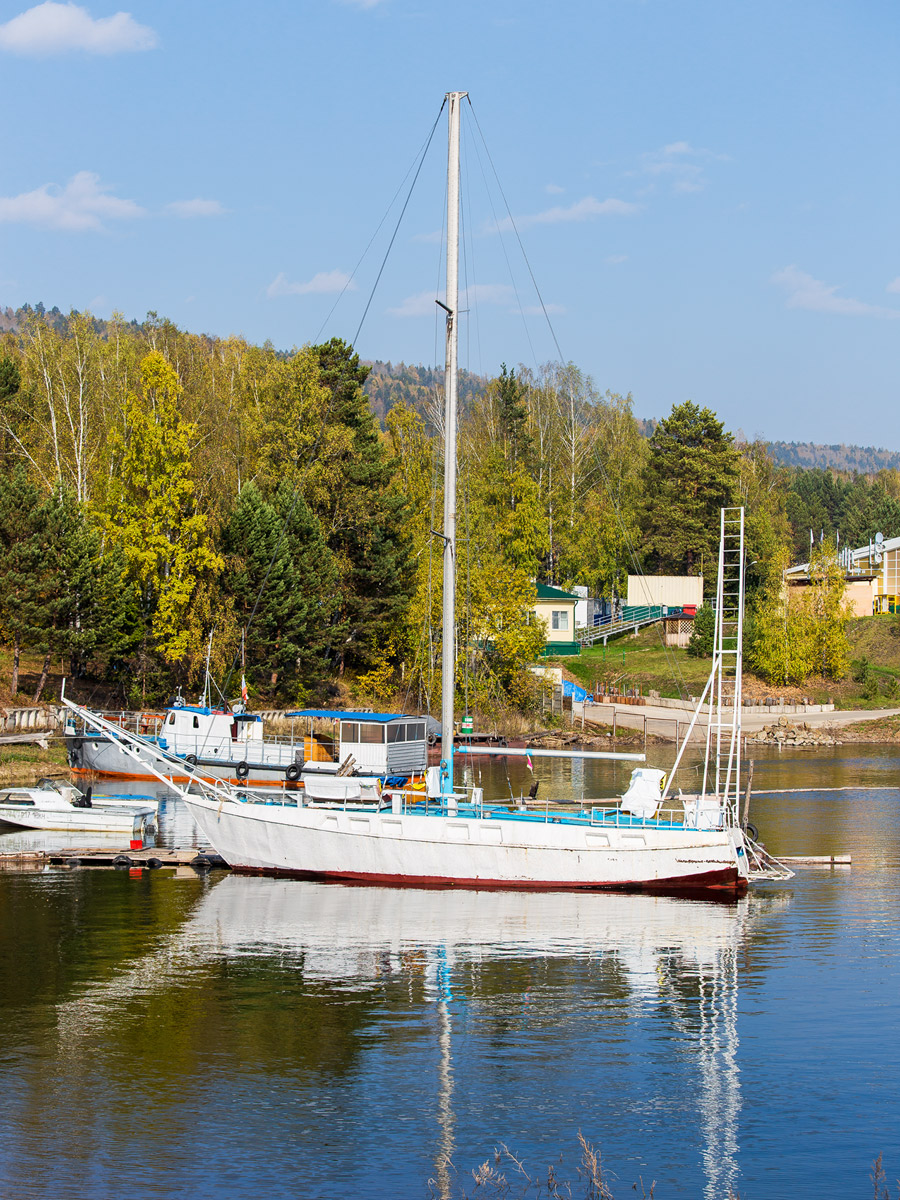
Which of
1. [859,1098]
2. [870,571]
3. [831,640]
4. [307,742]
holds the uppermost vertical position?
[870,571]

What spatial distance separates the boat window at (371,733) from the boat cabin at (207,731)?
5.35 m

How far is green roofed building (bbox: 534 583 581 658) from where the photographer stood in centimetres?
9015

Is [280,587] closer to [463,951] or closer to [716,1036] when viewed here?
[463,951]

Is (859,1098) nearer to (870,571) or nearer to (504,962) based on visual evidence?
(504,962)

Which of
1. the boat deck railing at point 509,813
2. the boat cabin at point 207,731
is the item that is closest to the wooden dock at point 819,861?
the boat deck railing at point 509,813

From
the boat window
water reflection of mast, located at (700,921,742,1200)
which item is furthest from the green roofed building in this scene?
water reflection of mast, located at (700,921,742,1200)

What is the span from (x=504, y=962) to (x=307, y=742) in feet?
90.8

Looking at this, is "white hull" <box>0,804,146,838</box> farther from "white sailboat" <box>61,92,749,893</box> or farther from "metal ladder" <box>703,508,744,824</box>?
"metal ladder" <box>703,508,744,824</box>

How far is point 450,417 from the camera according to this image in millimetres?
31031

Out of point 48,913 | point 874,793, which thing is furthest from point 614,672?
point 48,913

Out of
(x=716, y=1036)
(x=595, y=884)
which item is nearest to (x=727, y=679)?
(x=595, y=884)

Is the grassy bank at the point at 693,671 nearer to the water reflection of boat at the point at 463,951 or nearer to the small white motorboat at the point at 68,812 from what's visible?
the small white motorboat at the point at 68,812

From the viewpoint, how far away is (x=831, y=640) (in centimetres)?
8612

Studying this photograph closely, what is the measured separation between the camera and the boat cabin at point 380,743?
158 ft
